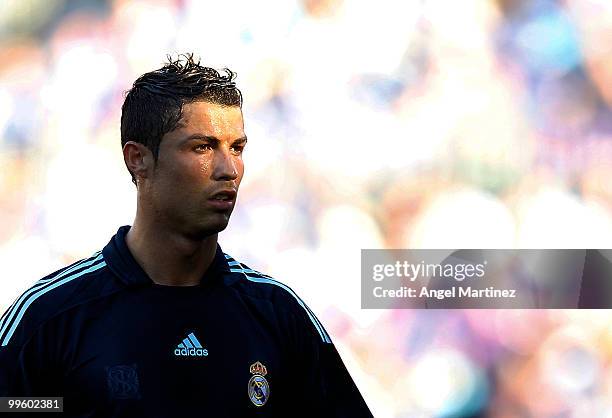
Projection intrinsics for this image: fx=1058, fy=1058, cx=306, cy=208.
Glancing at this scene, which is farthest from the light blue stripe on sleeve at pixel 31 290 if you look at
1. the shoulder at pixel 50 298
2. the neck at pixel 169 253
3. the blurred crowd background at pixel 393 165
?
the blurred crowd background at pixel 393 165

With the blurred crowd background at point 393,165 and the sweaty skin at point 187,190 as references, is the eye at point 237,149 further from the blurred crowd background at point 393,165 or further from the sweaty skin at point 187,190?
the blurred crowd background at point 393,165

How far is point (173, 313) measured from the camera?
7.77ft

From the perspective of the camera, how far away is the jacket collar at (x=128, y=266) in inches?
93.1

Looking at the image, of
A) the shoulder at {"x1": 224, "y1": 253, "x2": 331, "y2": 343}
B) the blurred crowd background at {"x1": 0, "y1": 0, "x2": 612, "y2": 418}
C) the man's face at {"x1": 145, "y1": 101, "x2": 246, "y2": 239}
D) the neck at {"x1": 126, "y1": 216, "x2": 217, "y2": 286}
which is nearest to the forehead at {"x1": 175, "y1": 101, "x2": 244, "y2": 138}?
the man's face at {"x1": 145, "y1": 101, "x2": 246, "y2": 239}

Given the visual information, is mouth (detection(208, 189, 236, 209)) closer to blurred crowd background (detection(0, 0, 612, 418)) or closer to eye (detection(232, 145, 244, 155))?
eye (detection(232, 145, 244, 155))

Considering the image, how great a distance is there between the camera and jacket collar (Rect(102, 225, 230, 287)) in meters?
2.37

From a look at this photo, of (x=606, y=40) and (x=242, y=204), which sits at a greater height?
→ (x=606, y=40)

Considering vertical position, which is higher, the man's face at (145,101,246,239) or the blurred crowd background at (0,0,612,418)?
the blurred crowd background at (0,0,612,418)

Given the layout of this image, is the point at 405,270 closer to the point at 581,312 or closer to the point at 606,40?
the point at 581,312

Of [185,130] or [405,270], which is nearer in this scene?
[185,130]

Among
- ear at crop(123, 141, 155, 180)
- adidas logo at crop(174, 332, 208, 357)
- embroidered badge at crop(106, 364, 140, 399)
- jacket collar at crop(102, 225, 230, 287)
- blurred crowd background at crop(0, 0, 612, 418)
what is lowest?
embroidered badge at crop(106, 364, 140, 399)

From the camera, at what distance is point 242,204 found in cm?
404

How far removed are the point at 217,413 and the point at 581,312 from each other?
2.11 m

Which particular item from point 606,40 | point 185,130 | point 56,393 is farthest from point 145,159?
point 606,40
